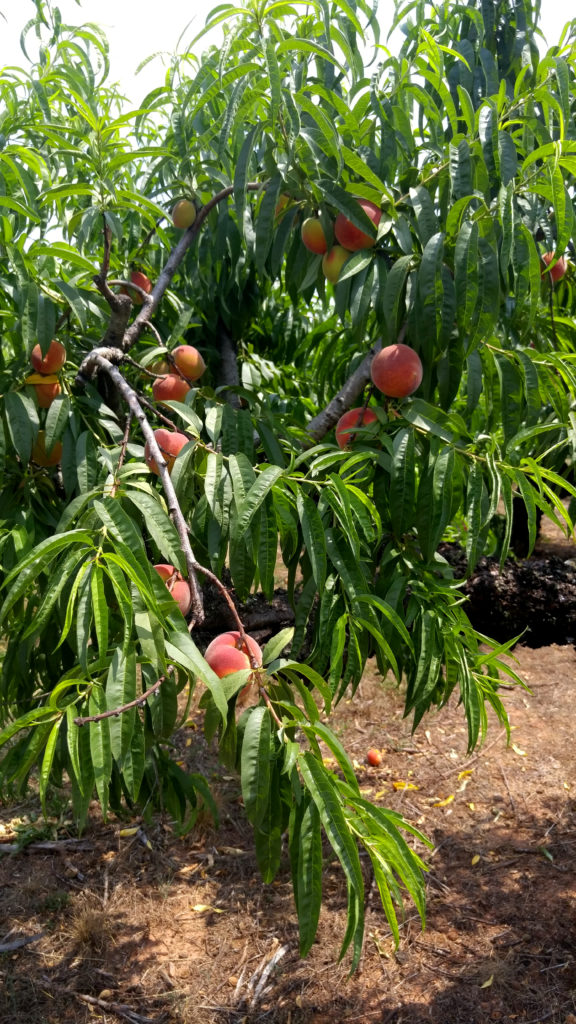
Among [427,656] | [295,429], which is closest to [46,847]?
[295,429]

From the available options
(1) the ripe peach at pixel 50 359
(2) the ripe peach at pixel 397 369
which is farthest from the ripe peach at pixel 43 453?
(2) the ripe peach at pixel 397 369

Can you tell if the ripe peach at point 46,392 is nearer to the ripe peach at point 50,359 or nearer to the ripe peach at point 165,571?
the ripe peach at point 50,359

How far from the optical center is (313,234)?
1354 millimetres

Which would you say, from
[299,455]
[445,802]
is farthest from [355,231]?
[445,802]

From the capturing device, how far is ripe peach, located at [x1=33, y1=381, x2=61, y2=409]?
1.44 m

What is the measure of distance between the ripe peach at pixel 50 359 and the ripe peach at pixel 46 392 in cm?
2

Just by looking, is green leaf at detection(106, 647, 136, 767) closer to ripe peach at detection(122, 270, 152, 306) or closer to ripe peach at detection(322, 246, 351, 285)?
ripe peach at detection(322, 246, 351, 285)

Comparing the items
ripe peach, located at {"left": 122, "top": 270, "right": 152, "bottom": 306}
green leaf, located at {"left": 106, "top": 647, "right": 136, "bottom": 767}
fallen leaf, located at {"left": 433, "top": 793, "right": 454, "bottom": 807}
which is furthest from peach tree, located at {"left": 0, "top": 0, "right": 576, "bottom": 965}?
fallen leaf, located at {"left": 433, "top": 793, "right": 454, "bottom": 807}

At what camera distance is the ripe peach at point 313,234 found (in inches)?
52.9

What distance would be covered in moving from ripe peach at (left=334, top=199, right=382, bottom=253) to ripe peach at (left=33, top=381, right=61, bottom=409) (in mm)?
572

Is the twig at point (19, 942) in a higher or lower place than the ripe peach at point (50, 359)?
lower

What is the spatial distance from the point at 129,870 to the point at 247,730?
216cm

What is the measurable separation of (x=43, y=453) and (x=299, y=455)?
0.50 m

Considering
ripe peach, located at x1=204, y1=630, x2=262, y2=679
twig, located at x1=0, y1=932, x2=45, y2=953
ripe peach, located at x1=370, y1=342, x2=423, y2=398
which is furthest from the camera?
twig, located at x1=0, y1=932, x2=45, y2=953
